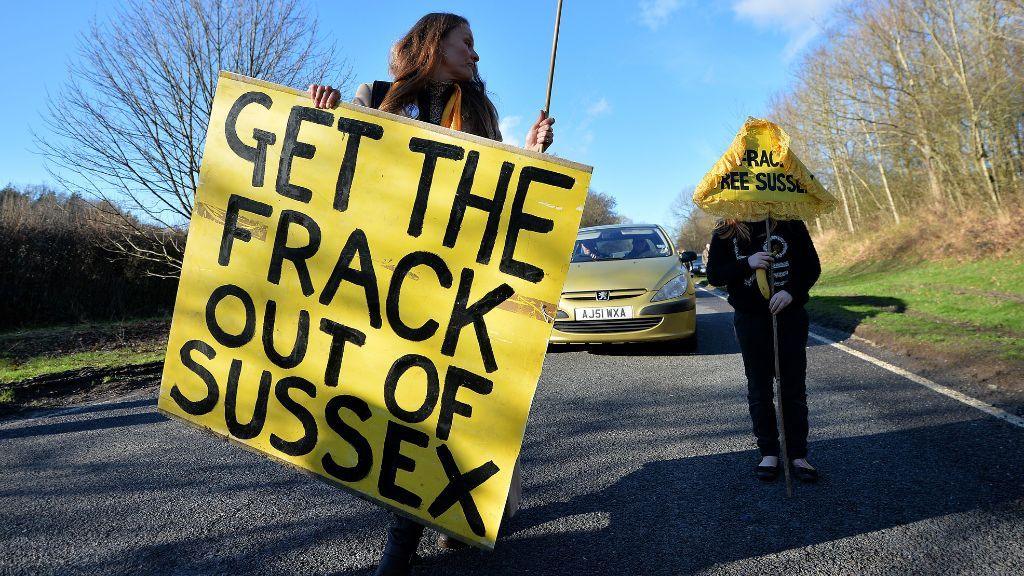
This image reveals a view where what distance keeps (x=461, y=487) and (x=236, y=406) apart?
87cm

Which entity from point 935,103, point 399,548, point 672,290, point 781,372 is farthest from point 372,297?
point 935,103

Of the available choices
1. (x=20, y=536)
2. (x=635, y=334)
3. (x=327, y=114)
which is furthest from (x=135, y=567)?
(x=635, y=334)

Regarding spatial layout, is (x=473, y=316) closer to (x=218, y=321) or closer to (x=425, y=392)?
(x=425, y=392)

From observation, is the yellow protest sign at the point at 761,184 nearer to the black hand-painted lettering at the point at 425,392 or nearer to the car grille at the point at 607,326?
the black hand-painted lettering at the point at 425,392

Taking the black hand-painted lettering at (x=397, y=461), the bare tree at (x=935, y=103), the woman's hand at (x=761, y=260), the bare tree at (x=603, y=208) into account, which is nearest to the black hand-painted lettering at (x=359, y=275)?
the black hand-painted lettering at (x=397, y=461)

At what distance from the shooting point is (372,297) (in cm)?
215

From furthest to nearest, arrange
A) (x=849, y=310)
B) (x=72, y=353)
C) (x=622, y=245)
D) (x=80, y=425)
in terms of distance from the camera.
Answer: (x=849, y=310)
(x=72, y=353)
(x=622, y=245)
(x=80, y=425)

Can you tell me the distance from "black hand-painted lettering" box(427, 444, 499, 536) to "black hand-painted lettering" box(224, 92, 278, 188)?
1206 millimetres

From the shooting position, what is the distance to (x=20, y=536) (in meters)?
2.57

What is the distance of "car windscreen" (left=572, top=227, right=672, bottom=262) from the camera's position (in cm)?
789

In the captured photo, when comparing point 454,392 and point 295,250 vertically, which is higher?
point 295,250

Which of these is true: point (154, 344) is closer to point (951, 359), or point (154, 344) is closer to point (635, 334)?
point (635, 334)

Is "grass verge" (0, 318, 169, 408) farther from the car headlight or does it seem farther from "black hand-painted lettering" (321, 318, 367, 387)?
the car headlight

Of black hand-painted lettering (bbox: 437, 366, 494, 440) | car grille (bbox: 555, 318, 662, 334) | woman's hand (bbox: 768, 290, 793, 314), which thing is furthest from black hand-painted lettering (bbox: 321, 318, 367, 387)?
car grille (bbox: 555, 318, 662, 334)
